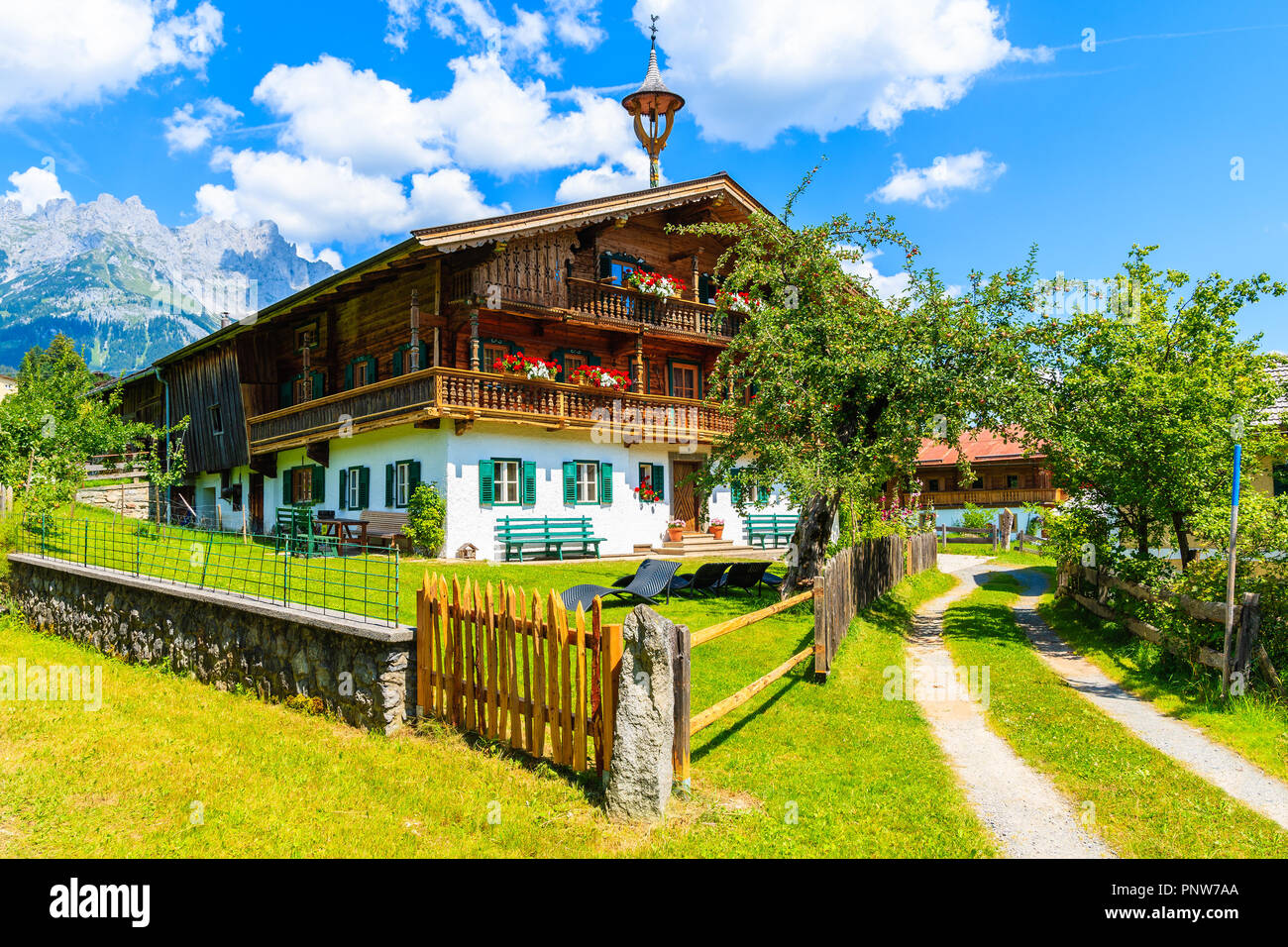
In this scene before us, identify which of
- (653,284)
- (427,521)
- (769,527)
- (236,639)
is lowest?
(236,639)

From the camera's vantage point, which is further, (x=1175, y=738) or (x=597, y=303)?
(x=597, y=303)

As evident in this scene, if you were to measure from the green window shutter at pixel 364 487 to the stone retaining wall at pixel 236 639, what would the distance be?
27.9ft

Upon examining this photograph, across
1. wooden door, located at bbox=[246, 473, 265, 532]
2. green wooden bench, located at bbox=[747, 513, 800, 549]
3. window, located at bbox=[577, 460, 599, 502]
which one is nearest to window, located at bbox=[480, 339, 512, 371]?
window, located at bbox=[577, 460, 599, 502]

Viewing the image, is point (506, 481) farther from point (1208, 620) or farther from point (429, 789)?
point (1208, 620)

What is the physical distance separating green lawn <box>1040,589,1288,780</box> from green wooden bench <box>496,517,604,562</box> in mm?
12326

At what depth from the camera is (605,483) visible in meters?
23.2

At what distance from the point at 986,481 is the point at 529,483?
2833 cm

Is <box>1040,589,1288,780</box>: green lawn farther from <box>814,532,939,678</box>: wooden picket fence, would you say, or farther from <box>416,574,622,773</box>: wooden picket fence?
<box>416,574,622,773</box>: wooden picket fence

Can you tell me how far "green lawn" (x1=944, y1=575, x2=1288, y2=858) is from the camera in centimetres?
542

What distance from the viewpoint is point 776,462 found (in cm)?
1441

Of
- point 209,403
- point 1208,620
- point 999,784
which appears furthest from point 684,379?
point 999,784

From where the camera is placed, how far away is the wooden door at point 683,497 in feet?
82.8

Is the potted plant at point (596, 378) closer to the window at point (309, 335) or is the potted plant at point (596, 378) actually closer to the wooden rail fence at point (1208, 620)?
the window at point (309, 335)
